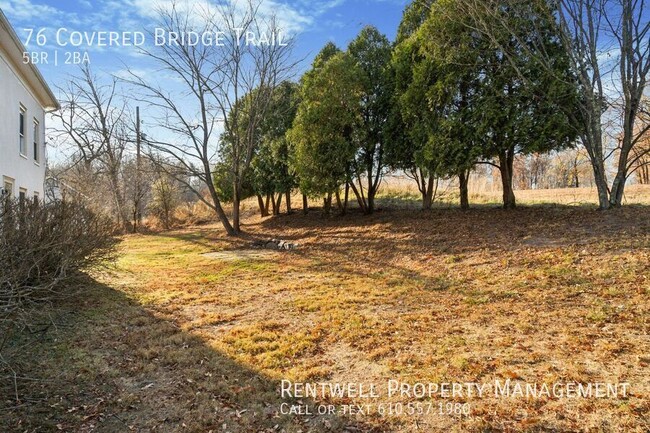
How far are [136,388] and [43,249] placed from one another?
2766 mm

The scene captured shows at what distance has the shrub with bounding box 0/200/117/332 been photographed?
3.65 m

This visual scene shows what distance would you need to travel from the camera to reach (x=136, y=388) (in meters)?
3.31

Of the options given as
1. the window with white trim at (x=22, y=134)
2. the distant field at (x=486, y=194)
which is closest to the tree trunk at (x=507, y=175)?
the distant field at (x=486, y=194)

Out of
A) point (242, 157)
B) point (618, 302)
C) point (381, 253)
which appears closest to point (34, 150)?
point (242, 157)

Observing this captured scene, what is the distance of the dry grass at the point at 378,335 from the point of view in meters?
2.77

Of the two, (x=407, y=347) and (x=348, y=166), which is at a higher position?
(x=348, y=166)

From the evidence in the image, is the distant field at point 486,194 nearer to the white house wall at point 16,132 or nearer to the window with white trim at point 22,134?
the white house wall at point 16,132

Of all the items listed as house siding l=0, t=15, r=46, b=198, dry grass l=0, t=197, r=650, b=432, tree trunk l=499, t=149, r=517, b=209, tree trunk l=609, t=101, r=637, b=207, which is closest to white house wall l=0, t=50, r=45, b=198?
house siding l=0, t=15, r=46, b=198

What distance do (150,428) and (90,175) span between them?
24911mm

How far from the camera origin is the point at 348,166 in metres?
12.8

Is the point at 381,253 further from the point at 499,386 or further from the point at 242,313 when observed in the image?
the point at 499,386

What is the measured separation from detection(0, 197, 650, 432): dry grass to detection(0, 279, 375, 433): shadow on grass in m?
0.02

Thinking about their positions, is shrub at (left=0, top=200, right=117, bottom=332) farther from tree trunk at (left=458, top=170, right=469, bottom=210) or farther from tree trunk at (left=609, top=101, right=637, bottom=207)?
tree trunk at (left=609, top=101, right=637, bottom=207)

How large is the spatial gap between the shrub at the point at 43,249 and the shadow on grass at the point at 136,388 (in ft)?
1.68
